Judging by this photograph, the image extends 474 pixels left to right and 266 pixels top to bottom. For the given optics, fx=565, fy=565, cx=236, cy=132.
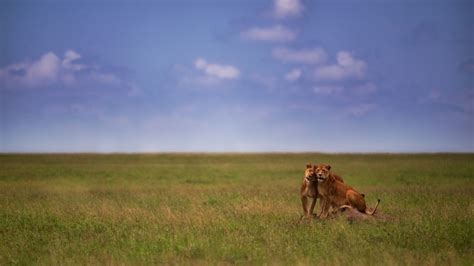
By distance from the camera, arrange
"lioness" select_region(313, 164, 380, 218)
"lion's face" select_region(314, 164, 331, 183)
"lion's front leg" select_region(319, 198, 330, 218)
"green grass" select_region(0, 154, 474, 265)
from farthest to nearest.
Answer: "lion's front leg" select_region(319, 198, 330, 218) → "lioness" select_region(313, 164, 380, 218) → "lion's face" select_region(314, 164, 331, 183) → "green grass" select_region(0, 154, 474, 265)

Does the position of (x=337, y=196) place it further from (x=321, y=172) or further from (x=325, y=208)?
(x=321, y=172)

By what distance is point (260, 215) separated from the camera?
49.6 ft

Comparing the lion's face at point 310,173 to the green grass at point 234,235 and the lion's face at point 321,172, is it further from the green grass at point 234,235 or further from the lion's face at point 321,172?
the green grass at point 234,235

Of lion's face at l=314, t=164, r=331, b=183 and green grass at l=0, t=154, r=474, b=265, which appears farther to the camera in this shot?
lion's face at l=314, t=164, r=331, b=183

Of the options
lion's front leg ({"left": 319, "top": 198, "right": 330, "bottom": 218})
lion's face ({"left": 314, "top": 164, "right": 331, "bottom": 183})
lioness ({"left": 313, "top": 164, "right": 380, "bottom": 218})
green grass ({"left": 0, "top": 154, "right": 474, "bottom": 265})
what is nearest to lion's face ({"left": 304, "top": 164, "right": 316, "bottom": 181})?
lion's face ({"left": 314, "top": 164, "right": 331, "bottom": 183})

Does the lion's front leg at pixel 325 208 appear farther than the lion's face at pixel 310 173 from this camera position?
Yes

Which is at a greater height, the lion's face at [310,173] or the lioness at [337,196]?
the lion's face at [310,173]

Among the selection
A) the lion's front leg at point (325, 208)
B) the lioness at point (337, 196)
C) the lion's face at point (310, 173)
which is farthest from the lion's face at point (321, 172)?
the lion's front leg at point (325, 208)

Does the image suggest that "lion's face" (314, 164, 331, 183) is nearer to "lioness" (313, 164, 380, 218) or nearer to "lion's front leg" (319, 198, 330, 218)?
"lioness" (313, 164, 380, 218)

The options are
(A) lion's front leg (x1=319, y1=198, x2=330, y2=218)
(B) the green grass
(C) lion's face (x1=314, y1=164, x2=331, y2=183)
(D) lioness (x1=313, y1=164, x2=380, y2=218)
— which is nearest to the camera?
(B) the green grass

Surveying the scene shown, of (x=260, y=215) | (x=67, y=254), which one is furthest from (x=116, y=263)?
(x=260, y=215)

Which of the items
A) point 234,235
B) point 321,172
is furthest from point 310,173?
Answer: point 234,235

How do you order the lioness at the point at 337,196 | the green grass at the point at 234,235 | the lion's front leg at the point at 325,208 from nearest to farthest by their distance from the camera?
the green grass at the point at 234,235 → the lioness at the point at 337,196 → the lion's front leg at the point at 325,208

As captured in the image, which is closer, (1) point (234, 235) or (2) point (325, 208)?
(1) point (234, 235)
